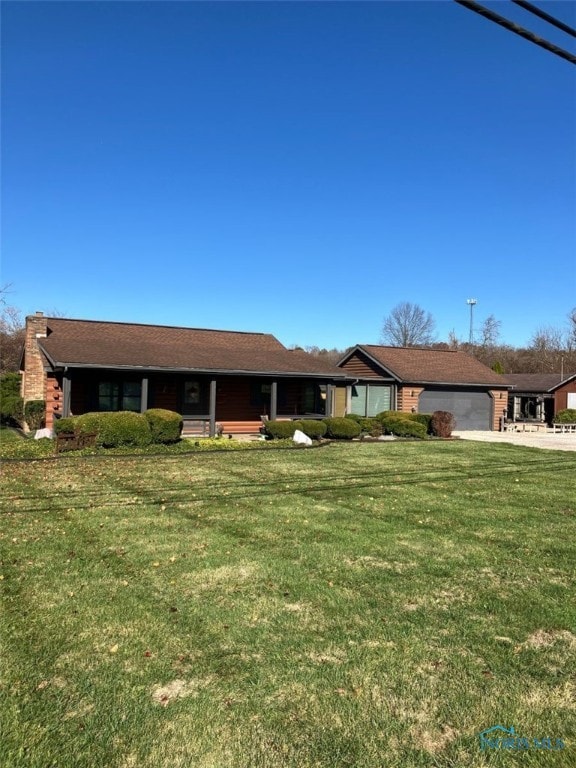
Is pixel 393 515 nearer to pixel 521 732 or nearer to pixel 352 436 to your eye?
pixel 521 732

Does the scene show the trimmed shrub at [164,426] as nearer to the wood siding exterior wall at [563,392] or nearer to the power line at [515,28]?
the power line at [515,28]

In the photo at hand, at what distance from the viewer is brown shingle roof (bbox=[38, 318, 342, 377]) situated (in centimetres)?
1868

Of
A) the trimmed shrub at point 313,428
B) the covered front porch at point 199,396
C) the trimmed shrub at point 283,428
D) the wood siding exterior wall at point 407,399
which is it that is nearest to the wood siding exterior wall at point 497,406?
the wood siding exterior wall at point 407,399

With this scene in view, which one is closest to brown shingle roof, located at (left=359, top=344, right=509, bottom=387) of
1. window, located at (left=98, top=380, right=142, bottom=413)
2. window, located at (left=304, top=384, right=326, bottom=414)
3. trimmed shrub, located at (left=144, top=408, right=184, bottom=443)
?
window, located at (left=304, top=384, right=326, bottom=414)

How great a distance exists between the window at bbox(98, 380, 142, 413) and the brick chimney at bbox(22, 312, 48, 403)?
332 centimetres

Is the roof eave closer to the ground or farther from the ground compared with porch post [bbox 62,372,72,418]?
farther from the ground

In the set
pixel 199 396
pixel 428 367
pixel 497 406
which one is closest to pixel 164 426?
pixel 199 396

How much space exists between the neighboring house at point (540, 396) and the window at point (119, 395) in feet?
80.9

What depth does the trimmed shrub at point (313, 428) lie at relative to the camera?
19.2 m

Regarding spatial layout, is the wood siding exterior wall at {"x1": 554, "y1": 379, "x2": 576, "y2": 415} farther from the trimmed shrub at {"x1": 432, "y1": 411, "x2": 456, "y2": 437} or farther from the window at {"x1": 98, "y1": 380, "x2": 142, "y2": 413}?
the window at {"x1": 98, "y1": 380, "x2": 142, "y2": 413}

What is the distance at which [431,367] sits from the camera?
101ft

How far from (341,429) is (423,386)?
10.2m

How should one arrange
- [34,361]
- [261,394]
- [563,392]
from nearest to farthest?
[34,361]
[261,394]
[563,392]

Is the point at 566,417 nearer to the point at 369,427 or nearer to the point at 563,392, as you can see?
the point at 563,392
